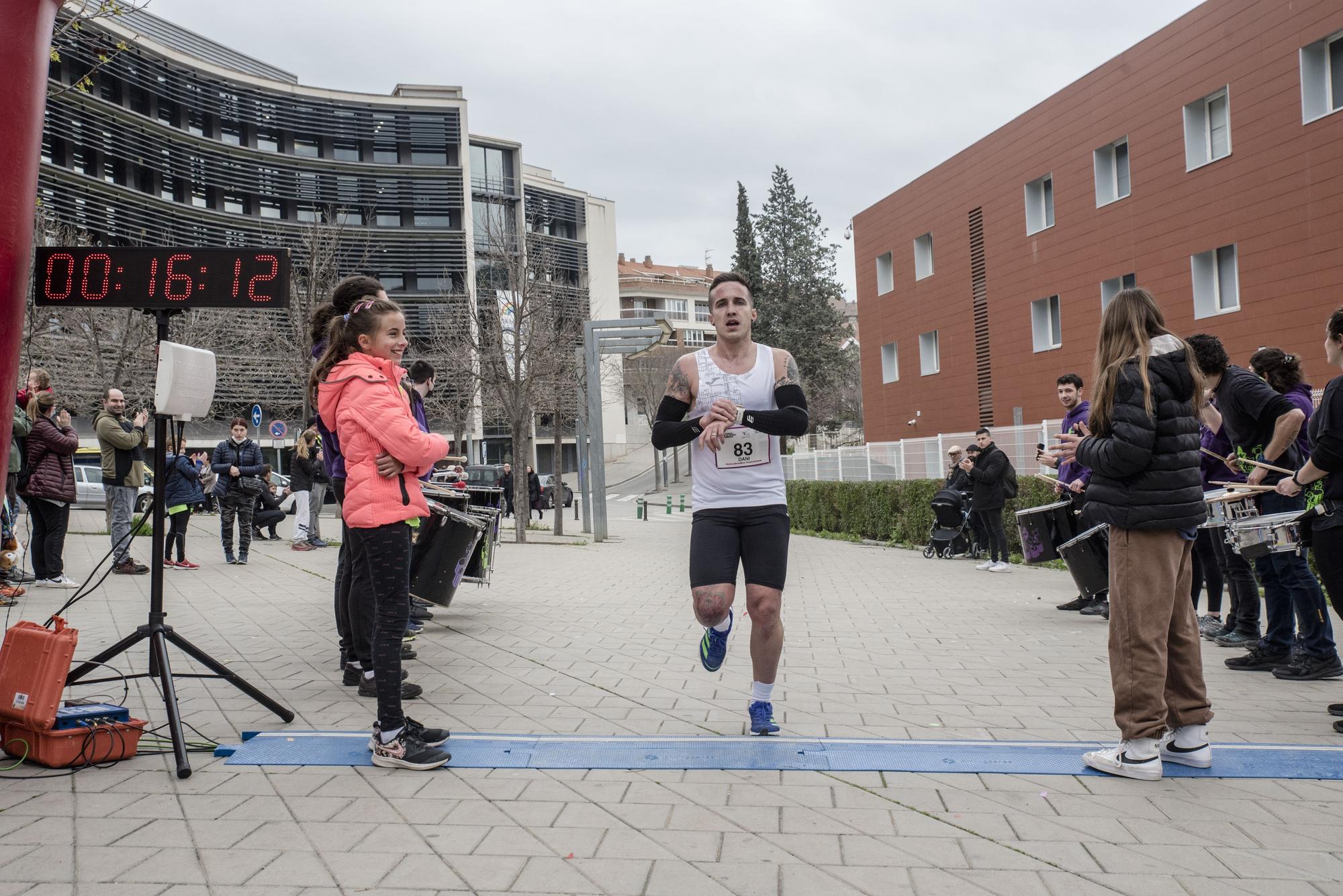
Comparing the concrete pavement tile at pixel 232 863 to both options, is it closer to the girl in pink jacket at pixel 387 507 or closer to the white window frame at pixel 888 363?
the girl in pink jacket at pixel 387 507

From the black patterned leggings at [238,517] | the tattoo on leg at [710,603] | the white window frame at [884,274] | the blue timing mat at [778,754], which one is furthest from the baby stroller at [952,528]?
the white window frame at [884,274]

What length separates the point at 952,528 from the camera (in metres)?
16.0

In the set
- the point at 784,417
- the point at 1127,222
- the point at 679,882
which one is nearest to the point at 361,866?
the point at 679,882

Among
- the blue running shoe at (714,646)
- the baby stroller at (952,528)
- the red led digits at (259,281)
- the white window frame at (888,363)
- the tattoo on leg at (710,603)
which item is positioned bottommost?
the baby stroller at (952,528)

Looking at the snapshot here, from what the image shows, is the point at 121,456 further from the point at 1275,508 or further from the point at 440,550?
the point at 1275,508

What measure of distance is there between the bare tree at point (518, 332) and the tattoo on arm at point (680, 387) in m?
15.9

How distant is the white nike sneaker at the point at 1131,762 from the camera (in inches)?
154

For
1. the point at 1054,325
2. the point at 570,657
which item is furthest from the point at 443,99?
the point at 570,657

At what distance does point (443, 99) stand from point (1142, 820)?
66458 mm

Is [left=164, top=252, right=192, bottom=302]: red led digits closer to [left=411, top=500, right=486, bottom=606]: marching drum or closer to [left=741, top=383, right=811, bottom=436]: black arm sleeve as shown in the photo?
[left=411, top=500, right=486, bottom=606]: marching drum

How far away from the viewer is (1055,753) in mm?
4293

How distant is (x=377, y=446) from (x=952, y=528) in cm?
1300

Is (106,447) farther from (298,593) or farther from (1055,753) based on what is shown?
(1055,753)

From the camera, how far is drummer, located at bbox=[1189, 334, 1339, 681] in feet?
19.2
